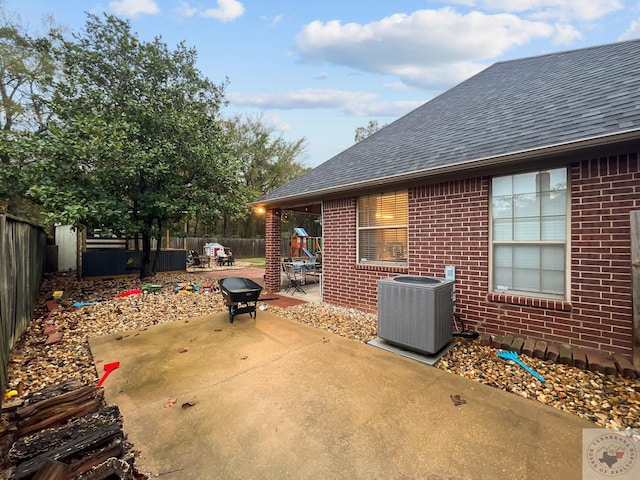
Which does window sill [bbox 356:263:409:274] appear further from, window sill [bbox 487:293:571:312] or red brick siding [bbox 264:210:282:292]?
red brick siding [bbox 264:210:282:292]

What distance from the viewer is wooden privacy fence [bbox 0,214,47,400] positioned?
3100 mm

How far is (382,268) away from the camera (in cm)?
565

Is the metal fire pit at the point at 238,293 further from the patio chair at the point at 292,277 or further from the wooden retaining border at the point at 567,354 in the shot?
the wooden retaining border at the point at 567,354

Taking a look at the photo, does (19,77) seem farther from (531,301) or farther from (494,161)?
(531,301)

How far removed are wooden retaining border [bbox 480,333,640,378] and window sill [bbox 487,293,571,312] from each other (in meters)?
0.48

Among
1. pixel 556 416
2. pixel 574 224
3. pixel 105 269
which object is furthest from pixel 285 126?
pixel 556 416

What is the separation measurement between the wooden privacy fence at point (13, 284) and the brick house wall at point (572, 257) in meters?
5.38

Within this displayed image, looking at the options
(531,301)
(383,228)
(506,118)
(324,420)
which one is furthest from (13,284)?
(506,118)

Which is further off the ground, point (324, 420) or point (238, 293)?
point (238, 293)

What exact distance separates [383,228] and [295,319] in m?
2.60

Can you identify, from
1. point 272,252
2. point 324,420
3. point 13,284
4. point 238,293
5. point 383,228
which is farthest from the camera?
point 272,252

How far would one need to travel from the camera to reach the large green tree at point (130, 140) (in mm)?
6469

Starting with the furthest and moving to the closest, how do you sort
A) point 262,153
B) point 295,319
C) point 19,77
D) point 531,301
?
point 262,153
point 19,77
point 295,319
point 531,301

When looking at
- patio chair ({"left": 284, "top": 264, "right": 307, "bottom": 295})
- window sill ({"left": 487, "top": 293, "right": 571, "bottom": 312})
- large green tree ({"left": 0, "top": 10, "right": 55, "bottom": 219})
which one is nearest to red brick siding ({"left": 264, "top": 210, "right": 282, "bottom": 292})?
patio chair ({"left": 284, "top": 264, "right": 307, "bottom": 295})
